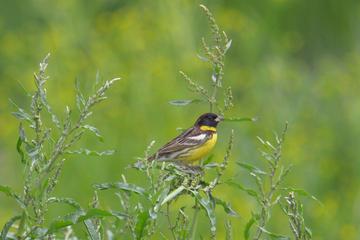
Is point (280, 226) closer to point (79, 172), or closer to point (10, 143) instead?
point (79, 172)

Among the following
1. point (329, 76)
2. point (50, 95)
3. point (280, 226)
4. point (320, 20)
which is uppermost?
point (320, 20)

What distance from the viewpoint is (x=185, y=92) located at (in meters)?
7.89

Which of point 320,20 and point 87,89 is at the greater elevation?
point 320,20

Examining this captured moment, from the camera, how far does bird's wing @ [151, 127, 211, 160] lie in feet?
14.6

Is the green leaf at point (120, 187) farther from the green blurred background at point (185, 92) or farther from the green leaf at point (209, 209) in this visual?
the green blurred background at point (185, 92)

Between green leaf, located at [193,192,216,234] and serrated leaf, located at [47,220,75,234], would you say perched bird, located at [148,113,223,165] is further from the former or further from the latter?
serrated leaf, located at [47,220,75,234]

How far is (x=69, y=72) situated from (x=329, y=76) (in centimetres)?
226

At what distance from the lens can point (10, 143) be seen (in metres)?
8.25

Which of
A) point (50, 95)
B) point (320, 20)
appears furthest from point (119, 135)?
point (320, 20)

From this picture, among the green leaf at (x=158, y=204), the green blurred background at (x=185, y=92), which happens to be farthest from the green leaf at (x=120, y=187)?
the green blurred background at (x=185, y=92)

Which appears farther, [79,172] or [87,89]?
[87,89]

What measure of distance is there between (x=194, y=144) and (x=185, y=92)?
3.43 meters

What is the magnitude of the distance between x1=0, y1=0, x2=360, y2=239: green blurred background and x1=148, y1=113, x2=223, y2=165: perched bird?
2185 millimetres

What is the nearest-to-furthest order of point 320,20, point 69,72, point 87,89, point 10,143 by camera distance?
1. point 87,89
2. point 10,143
3. point 69,72
4. point 320,20
